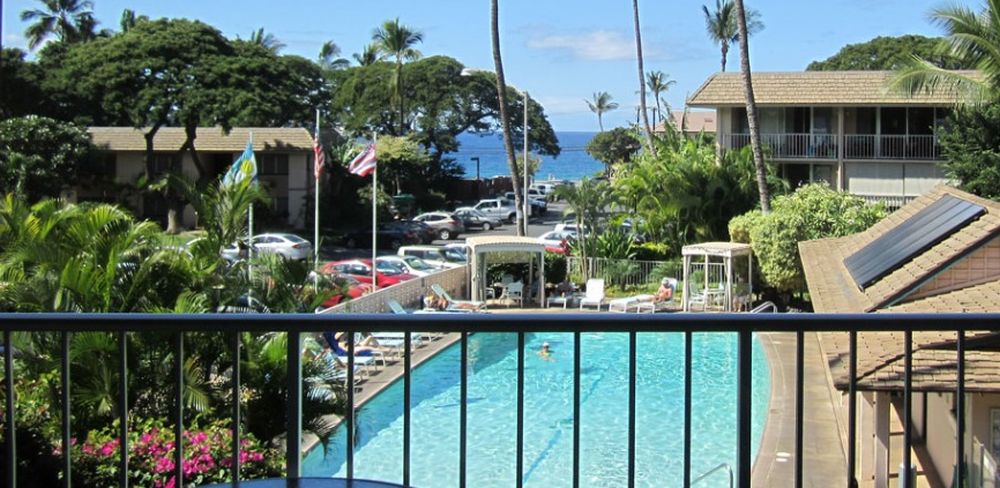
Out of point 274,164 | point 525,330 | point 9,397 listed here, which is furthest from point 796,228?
point 274,164

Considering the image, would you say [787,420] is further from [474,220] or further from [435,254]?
[474,220]

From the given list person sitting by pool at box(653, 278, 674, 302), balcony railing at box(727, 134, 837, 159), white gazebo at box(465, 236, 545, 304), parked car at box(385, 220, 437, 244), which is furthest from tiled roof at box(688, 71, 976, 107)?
parked car at box(385, 220, 437, 244)

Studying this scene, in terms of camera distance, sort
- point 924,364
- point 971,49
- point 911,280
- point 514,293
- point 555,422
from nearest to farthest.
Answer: point 924,364 < point 911,280 < point 555,422 < point 971,49 < point 514,293

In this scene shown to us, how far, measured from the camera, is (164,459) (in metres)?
9.62

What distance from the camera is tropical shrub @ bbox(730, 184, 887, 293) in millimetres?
29562

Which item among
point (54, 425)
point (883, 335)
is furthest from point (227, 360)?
point (883, 335)

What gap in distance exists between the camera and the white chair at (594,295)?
104 ft

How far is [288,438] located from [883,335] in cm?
764

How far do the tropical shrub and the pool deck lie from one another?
6735mm

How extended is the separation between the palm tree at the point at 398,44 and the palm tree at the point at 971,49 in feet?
141

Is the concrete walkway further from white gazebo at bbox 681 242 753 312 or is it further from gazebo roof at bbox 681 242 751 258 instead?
gazebo roof at bbox 681 242 751 258

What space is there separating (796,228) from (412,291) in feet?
33.8

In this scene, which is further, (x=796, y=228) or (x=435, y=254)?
(x=435, y=254)

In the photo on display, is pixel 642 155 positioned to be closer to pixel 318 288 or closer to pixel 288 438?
pixel 318 288
